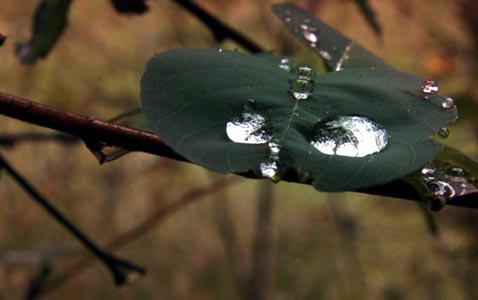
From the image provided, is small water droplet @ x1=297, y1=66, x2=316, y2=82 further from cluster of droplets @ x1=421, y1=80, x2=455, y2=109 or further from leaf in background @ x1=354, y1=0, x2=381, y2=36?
leaf in background @ x1=354, y1=0, x2=381, y2=36

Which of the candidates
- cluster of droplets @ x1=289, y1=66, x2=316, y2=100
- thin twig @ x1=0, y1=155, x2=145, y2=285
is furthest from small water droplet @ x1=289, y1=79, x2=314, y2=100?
thin twig @ x1=0, y1=155, x2=145, y2=285

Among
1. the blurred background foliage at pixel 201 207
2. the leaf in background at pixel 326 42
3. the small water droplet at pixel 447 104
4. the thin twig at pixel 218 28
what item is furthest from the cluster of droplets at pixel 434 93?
the blurred background foliage at pixel 201 207

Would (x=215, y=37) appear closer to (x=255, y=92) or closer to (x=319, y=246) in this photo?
(x=255, y=92)

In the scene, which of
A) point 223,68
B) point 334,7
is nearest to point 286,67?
point 223,68

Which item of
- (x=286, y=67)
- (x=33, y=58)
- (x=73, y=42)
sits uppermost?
(x=286, y=67)

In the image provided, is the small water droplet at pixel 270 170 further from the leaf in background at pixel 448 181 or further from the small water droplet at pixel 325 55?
the small water droplet at pixel 325 55
